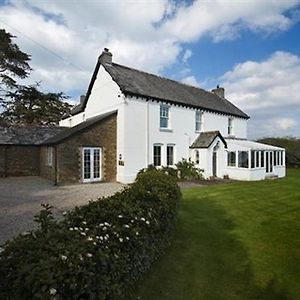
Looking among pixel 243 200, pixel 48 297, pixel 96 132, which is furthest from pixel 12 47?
pixel 48 297

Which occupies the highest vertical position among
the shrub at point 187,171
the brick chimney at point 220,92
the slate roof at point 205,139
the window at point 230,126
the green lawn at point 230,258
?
the brick chimney at point 220,92

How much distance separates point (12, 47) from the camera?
29891 mm

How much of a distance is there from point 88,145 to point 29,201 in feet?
23.9

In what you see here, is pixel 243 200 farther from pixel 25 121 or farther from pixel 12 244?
pixel 25 121

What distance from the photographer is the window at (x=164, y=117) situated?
73.2ft

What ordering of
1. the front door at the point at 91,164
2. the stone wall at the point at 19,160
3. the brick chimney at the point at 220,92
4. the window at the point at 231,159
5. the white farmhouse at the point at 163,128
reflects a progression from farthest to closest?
1. the brick chimney at the point at 220,92
2. the window at the point at 231,159
3. the stone wall at the point at 19,160
4. the white farmhouse at the point at 163,128
5. the front door at the point at 91,164

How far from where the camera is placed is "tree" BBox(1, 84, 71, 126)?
3841 centimetres

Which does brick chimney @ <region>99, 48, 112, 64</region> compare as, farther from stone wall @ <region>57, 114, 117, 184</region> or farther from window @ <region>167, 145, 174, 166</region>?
window @ <region>167, 145, 174, 166</region>

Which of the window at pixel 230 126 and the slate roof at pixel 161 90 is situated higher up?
the slate roof at pixel 161 90

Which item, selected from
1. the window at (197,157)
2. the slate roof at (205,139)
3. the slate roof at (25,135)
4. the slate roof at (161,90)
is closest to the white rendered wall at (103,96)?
the slate roof at (161,90)

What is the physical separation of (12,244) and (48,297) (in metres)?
0.99

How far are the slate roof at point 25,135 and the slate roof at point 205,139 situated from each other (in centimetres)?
1371

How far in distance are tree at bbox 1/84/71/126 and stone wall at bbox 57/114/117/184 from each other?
22565 millimetres

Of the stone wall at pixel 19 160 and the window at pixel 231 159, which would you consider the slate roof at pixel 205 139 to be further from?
the stone wall at pixel 19 160
